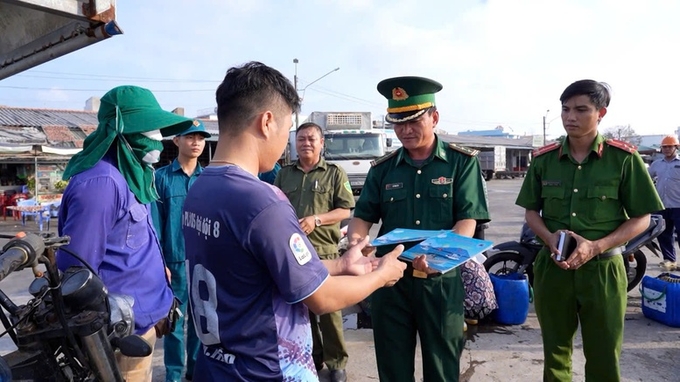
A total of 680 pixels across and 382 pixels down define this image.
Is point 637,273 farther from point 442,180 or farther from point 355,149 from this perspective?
point 355,149

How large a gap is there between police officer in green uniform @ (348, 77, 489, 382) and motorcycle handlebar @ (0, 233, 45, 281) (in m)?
1.42

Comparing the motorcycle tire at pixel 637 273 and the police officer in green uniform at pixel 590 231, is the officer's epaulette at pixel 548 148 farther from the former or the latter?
the motorcycle tire at pixel 637 273

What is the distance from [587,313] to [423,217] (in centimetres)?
109

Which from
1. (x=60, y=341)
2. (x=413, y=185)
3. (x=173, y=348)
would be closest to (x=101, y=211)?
(x=60, y=341)

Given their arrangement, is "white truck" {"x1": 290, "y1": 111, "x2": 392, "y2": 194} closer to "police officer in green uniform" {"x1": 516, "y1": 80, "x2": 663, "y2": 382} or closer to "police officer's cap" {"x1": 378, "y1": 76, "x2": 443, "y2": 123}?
"police officer in green uniform" {"x1": 516, "y1": 80, "x2": 663, "y2": 382}

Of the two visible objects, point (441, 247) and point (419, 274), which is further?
point (419, 274)

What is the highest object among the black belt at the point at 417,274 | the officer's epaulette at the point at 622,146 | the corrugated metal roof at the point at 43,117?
the corrugated metal roof at the point at 43,117

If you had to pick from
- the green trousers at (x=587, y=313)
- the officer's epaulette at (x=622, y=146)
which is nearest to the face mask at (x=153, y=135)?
the green trousers at (x=587, y=313)

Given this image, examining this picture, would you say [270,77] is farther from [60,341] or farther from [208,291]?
[60,341]

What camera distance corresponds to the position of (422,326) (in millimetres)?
2393

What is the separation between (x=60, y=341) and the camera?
4.57ft

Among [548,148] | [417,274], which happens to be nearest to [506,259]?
[548,148]

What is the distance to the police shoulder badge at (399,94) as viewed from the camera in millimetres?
2482

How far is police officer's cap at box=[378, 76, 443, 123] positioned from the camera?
8.05 ft
